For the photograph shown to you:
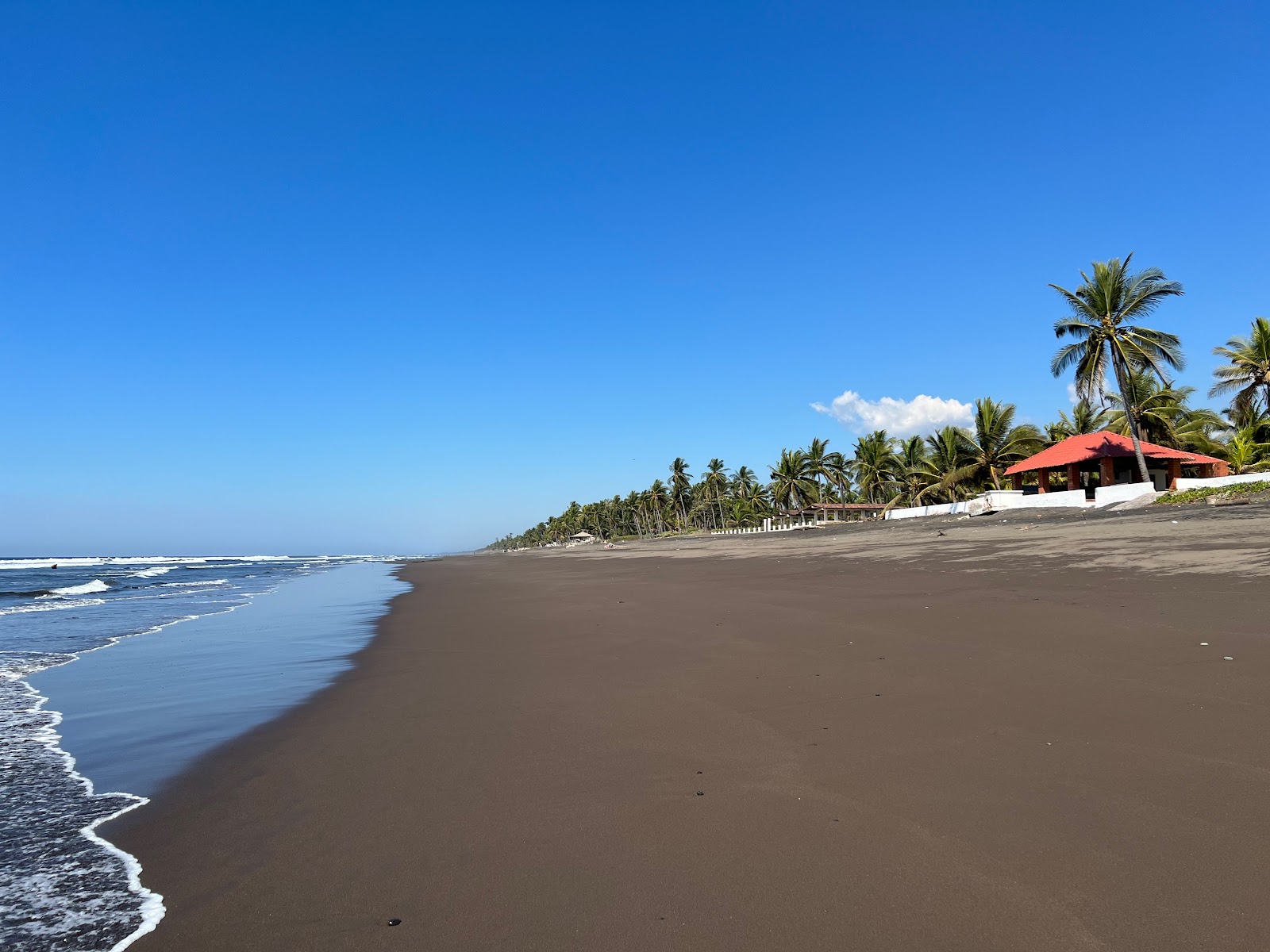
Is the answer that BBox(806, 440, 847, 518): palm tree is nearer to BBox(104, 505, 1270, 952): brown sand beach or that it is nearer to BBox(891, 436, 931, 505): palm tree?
BBox(891, 436, 931, 505): palm tree

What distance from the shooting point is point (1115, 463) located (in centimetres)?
3262

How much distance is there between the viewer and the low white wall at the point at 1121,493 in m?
25.0

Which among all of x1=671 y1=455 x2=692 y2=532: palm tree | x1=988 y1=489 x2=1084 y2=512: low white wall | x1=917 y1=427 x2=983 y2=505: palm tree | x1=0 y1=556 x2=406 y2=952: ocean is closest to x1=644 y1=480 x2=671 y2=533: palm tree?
x1=671 y1=455 x2=692 y2=532: palm tree

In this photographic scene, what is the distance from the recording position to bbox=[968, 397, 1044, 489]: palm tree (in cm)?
4294

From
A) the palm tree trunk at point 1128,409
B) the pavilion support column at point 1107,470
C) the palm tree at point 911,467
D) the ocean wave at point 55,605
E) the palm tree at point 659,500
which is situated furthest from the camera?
the palm tree at point 659,500

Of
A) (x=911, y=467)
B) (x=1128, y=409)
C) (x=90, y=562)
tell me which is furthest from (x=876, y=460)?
(x=90, y=562)

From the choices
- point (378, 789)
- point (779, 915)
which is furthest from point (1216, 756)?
point (378, 789)

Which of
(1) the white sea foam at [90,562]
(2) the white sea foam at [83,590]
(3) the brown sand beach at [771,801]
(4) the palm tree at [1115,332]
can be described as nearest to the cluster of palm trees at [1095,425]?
(4) the palm tree at [1115,332]

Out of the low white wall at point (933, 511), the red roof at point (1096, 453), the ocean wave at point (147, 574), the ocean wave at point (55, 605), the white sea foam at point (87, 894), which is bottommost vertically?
the white sea foam at point (87, 894)

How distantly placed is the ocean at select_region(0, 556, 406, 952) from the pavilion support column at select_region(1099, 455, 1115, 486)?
32681mm

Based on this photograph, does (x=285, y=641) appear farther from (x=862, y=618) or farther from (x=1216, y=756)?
(x=1216, y=756)

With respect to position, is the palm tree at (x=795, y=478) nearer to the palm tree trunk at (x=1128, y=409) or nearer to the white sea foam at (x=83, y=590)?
the palm tree trunk at (x=1128, y=409)

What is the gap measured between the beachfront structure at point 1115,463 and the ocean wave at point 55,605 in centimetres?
3872

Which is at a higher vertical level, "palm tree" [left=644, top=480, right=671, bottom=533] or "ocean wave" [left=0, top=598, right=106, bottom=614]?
"palm tree" [left=644, top=480, right=671, bottom=533]
